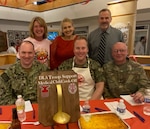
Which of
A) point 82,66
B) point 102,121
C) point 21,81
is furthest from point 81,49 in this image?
point 102,121

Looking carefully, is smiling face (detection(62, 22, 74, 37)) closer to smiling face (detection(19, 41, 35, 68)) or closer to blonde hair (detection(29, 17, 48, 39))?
blonde hair (detection(29, 17, 48, 39))

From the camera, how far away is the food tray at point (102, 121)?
102 centimetres

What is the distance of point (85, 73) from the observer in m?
1.82

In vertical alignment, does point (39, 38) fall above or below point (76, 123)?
above

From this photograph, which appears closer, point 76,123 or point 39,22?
point 76,123

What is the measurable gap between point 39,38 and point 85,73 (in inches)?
34.4

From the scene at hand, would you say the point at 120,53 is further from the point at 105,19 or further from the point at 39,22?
the point at 39,22

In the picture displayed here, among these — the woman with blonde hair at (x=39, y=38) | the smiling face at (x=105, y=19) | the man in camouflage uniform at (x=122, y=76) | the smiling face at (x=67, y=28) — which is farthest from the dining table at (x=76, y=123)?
the smiling face at (x=105, y=19)

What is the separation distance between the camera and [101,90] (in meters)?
1.77

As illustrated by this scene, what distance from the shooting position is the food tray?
1021 millimetres

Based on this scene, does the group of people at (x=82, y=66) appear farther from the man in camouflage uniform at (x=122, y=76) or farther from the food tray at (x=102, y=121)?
the food tray at (x=102, y=121)

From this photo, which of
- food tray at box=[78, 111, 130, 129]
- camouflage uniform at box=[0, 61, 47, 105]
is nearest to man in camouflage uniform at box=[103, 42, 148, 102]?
food tray at box=[78, 111, 130, 129]

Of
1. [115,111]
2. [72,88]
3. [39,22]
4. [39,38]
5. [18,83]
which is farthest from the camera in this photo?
[39,38]

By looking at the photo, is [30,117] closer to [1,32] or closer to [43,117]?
[43,117]
